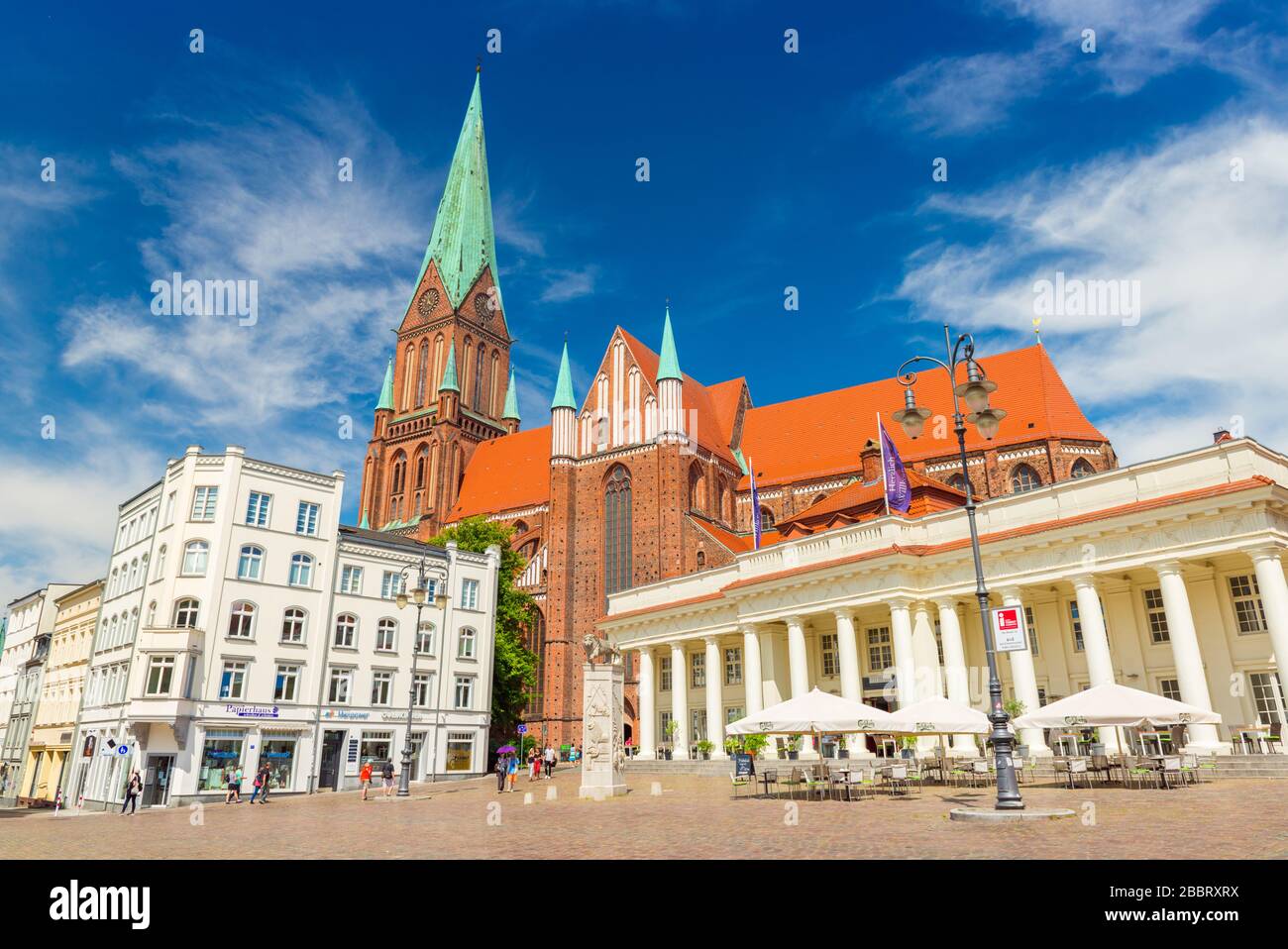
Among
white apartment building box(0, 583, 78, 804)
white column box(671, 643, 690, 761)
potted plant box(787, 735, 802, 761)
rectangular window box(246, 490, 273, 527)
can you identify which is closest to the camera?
potted plant box(787, 735, 802, 761)

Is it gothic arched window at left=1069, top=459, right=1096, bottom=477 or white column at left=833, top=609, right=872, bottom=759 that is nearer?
white column at left=833, top=609, right=872, bottom=759

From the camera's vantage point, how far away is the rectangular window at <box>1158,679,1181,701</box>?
27.5 meters

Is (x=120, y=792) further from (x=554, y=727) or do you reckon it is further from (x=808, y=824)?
(x=808, y=824)

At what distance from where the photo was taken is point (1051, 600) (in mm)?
30891

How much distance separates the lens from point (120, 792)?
33.0 metres

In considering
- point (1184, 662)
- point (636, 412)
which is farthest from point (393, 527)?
point (1184, 662)

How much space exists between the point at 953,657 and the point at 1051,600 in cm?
419

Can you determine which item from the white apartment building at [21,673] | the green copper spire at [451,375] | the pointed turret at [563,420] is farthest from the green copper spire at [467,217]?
the white apartment building at [21,673]

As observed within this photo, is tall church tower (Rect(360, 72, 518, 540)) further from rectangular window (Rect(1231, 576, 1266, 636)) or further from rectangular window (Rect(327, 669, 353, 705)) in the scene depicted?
rectangular window (Rect(1231, 576, 1266, 636))

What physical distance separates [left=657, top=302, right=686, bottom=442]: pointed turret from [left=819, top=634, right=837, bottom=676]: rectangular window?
23779mm

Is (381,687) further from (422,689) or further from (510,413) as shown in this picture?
(510,413)

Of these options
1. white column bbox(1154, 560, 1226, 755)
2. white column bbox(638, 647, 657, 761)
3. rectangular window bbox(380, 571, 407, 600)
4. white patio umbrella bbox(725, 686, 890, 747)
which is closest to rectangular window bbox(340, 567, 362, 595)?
rectangular window bbox(380, 571, 407, 600)

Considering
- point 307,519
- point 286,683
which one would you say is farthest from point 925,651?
point 307,519
